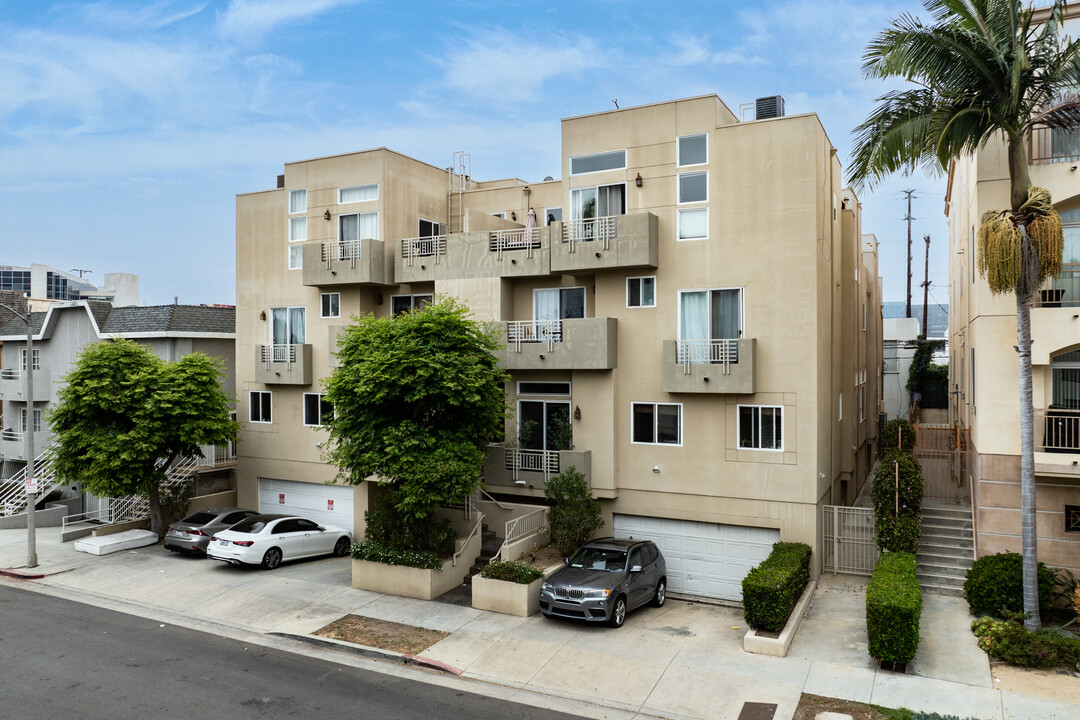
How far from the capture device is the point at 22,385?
34.8 metres

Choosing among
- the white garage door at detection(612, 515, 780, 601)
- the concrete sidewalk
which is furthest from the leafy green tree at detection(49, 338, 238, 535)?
the white garage door at detection(612, 515, 780, 601)

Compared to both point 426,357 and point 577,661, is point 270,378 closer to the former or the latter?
point 426,357

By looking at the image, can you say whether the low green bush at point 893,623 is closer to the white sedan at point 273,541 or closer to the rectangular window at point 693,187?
the rectangular window at point 693,187

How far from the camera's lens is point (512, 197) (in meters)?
26.0

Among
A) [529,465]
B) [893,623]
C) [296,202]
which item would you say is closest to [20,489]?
[296,202]

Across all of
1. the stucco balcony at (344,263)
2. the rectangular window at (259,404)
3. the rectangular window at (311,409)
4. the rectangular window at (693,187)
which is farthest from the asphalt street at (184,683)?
the rectangular window at (693,187)

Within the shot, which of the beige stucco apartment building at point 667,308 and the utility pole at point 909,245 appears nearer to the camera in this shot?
the beige stucco apartment building at point 667,308

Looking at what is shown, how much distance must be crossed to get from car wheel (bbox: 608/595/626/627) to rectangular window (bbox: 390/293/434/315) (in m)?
11.8

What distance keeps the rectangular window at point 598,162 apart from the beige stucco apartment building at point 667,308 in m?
0.04

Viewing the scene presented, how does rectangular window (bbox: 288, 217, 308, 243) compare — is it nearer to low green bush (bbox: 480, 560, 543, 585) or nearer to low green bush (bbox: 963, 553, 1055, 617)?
low green bush (bbox: 480, 560, 543, 585)

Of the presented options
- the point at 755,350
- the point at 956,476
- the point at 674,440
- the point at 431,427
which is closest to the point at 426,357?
the point at 431,427

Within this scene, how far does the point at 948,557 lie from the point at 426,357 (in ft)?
43.4

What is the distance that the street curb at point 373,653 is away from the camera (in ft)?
46.5

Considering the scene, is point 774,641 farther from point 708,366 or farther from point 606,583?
point 708,366
